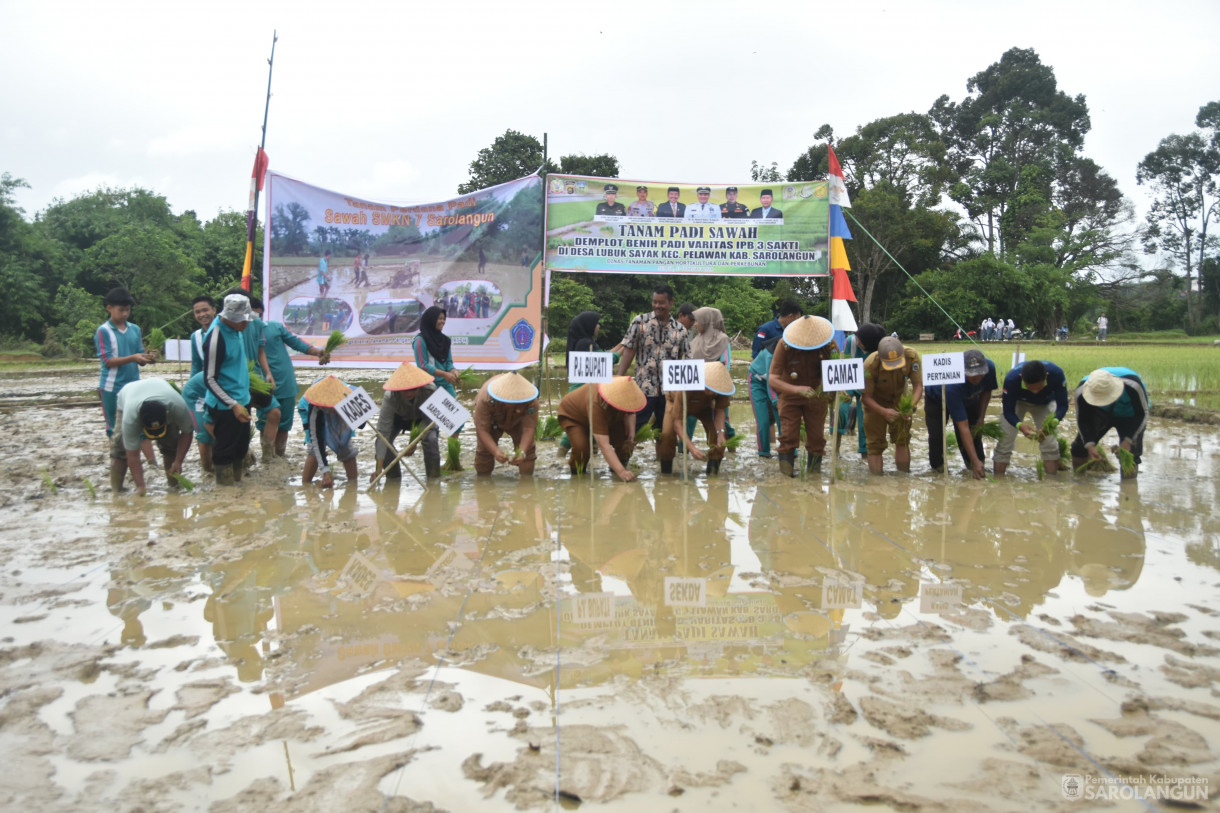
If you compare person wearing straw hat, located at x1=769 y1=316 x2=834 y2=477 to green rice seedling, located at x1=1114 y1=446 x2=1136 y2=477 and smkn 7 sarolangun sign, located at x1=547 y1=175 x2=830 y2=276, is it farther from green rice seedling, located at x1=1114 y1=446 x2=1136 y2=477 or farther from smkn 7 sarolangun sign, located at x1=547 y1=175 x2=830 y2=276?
smkn 7 sarolangun sign, located at x1=547 y1=175 x2=830 y2=276

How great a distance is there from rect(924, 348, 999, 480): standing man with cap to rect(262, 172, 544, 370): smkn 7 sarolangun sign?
5.01m

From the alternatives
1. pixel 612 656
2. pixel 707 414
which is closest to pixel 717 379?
pixel 707 414

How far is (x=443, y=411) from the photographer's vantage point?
6512 millimetres

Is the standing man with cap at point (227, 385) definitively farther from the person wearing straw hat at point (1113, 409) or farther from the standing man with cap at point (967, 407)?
the person wearing straw hat at point (1113, 409)

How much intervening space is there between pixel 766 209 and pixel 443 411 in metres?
5.31

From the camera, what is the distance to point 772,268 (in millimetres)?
9977

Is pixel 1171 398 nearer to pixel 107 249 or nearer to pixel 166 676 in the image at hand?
pixel 166 676

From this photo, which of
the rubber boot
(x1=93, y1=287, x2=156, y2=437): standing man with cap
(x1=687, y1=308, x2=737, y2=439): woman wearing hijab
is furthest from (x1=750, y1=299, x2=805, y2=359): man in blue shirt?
(x1=93, y1=287, x2=156, y2=437): standing man with cap

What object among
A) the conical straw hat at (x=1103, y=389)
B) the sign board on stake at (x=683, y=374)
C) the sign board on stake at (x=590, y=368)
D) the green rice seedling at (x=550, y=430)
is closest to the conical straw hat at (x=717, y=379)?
the sign board on stake at (x=683, y=374)

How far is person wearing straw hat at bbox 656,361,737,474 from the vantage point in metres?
6.97

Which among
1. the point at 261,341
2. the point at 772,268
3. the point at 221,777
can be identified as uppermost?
the point at 772,268

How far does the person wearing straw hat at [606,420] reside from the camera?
267 inches

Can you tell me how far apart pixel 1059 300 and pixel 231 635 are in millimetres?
37938

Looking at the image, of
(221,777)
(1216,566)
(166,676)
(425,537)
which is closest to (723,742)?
(221,777)
